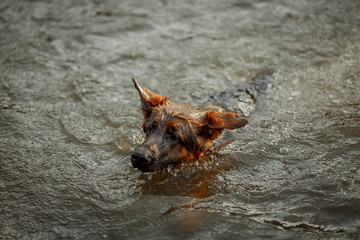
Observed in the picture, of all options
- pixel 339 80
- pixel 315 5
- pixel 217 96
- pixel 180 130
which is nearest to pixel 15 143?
pixel 180 130

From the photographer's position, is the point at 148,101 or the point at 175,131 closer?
the point at 175,131

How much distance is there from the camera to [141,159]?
550cm

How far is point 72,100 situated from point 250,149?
3.95 meters

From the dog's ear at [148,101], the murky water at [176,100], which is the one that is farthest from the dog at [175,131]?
the murky water at [176,100]

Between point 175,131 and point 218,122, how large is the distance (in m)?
0.72

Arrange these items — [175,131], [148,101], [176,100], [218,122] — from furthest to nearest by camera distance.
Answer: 1. [176,100]
2. [148,101]
3. [218,122]
4. [175,131]

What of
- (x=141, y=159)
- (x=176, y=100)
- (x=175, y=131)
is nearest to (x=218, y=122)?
(x=175, y=131)

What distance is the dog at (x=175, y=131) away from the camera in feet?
18.7

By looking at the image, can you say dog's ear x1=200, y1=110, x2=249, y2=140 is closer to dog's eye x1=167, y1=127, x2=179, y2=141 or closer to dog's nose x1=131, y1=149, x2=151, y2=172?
dog's eye x1=167, y1=127, x2=179, y2=141

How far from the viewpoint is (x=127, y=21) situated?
459 inches

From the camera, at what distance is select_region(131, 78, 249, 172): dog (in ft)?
18.7

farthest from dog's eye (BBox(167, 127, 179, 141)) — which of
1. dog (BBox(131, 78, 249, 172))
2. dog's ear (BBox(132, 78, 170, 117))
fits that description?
dog's ear (BBox(132, 78, 170, 117))

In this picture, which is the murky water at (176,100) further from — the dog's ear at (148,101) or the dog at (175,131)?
the dog's ear at (148,101)

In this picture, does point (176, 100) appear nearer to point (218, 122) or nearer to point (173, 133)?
point (218, 122)
